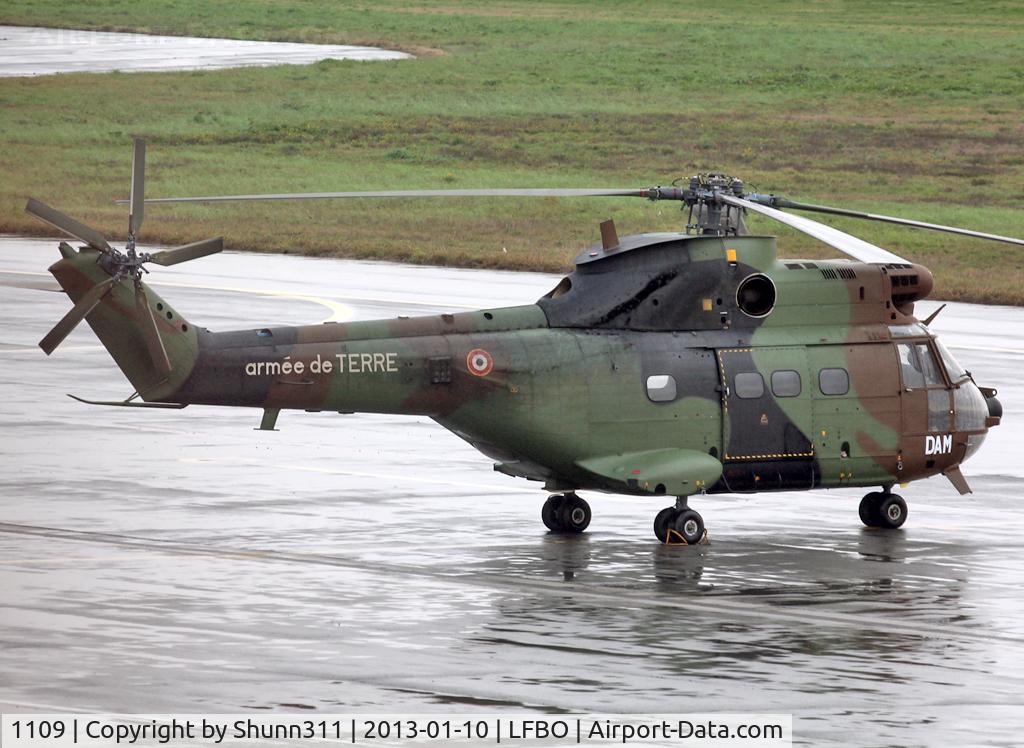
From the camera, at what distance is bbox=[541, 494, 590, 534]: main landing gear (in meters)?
24.7

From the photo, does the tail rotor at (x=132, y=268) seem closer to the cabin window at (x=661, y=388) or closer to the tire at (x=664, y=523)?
the cabin window at (x=661, y=388)

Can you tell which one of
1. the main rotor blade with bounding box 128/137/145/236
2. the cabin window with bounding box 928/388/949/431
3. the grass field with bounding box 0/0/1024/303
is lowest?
the cabin window with bounding box 928/388/949/431

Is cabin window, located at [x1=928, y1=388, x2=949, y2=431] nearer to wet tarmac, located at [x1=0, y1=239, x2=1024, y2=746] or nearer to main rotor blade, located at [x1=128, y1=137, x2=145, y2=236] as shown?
wet tarmac, located at [x1=0, y1=239, x2=1024, y2=746]

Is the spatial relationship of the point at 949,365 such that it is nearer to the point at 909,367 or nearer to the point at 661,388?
the point at 909,367

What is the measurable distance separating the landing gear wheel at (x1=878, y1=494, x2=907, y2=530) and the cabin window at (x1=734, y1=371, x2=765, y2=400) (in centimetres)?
246

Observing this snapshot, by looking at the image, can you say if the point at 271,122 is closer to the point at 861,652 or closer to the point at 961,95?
the point at 961,95

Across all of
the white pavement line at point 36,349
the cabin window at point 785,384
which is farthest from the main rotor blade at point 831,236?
the white pavement line at point 36,349

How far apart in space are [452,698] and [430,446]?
15.2m

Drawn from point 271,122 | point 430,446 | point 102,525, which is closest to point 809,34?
point 271,122

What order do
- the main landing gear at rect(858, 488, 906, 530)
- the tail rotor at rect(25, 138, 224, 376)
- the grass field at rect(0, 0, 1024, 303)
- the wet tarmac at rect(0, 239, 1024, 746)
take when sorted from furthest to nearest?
the grass field at rect(0, 0, 1024, 303) → the main landing gear at rect(858, 488, 906, 530) → the tail rotor at rect(25, 138, 224, 376) → the wet tarmac at rect(0, 239, 1024, 746)

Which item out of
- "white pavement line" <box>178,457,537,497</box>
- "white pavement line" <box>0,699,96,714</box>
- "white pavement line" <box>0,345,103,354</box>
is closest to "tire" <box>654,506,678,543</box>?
"white pavement line" <box>178,457,537,497</box>

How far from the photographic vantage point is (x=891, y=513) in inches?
997

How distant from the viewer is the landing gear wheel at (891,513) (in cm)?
2533

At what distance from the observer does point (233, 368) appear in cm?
2245
